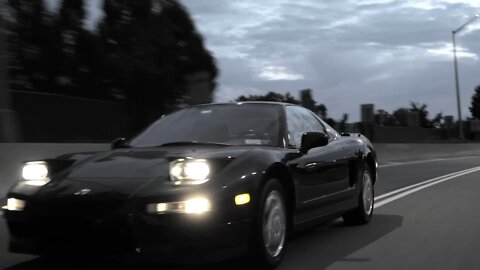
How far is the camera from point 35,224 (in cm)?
419

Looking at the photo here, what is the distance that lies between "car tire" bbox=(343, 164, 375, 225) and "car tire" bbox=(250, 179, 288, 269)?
2.38 meters

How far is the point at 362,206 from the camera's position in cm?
742

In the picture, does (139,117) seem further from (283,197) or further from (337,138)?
(283,197)

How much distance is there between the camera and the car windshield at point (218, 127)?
216 inches

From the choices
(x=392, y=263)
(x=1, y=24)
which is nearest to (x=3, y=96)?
(x=1, y=24)

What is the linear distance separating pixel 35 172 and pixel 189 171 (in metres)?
1.36

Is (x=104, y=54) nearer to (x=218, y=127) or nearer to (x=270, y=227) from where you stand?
(x=218, y=127)

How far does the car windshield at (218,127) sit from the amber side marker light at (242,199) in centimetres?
95

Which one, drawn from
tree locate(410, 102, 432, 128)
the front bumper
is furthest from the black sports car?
tree locate(410, 102, 432, 128)

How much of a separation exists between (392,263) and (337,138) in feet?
6.60

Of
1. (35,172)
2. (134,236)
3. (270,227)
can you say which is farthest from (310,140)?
(35,172)

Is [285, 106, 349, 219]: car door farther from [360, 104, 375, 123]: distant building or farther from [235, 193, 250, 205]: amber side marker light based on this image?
[360, 104, 375, 123]: distant building

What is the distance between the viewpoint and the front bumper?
399cm

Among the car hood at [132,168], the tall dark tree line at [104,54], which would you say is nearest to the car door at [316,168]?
the car hood at [132,168]
